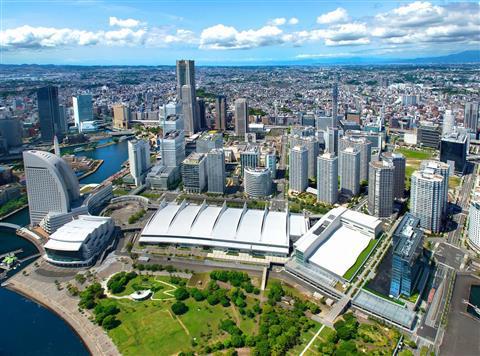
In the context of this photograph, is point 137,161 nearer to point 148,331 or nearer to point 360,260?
point 148,331

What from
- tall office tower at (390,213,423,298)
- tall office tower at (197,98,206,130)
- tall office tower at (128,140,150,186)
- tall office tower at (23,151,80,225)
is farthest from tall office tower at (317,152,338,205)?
tall office tower at (197,98,206,130)

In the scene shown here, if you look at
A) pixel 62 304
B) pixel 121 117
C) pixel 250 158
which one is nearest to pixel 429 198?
pixel 250 158

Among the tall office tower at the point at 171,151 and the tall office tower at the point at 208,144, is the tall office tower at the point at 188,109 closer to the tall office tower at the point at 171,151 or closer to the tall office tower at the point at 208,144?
the tall office tower at the point at 208,144

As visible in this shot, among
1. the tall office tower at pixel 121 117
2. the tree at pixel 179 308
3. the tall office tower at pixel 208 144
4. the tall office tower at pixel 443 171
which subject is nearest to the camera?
the tree at pixel 179 308

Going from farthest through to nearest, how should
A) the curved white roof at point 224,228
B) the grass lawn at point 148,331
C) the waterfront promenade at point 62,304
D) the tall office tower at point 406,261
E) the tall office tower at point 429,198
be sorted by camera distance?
the tall office tower at point 429,198
the curved white roof at point 224,228
the tall office tower at point 406,261
the waterfront promenade at point 62,304
the grass lawn at point 148,331

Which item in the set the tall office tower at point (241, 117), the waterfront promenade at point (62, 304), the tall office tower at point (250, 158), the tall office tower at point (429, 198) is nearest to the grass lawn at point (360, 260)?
the tall office tower at point (429, 198)

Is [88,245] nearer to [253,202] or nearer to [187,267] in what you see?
[187,267]

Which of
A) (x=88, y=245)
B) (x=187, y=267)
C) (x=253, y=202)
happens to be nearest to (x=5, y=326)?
(x=88, y=245)
